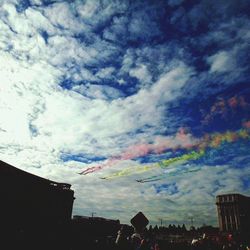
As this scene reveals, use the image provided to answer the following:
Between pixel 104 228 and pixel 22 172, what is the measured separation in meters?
42.2

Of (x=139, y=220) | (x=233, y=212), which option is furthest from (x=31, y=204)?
(x=233, y=212)

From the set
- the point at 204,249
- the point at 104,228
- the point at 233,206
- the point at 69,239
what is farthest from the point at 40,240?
the point at 233,206

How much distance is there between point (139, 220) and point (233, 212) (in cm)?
12636

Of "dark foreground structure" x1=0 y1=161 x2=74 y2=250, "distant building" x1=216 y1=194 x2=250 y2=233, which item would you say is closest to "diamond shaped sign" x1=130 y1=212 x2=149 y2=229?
"dark foreground structure" x1=0 y1=161 x2=74 y2=250

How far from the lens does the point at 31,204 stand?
126 ft

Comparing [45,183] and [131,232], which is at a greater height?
[45,183]

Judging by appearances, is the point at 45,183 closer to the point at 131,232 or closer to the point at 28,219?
the point at 28,219

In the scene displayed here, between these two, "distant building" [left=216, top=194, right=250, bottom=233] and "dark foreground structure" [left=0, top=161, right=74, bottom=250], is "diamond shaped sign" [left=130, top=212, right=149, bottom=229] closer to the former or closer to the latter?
"dark foreground structure" [left=0, top=161, right=74, bottom=250]

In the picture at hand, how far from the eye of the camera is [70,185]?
49.3 metres

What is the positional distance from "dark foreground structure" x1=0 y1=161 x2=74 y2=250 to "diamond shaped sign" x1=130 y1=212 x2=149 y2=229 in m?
22.8

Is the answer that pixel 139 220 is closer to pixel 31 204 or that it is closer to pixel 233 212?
pixel 31 204

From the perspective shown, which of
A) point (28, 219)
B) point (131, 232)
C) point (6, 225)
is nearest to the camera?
point (131, 232)

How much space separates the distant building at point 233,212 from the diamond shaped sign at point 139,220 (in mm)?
122537

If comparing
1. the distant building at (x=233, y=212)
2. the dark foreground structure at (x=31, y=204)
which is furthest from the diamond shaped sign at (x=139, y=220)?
the distant building at (x=233, y=212)
